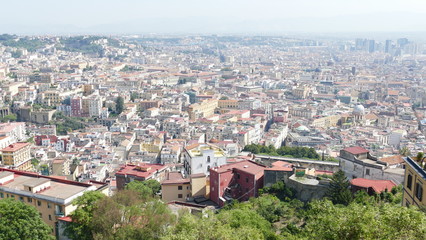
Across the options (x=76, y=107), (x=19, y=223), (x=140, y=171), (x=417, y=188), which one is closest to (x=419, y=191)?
(x=417, y=188)

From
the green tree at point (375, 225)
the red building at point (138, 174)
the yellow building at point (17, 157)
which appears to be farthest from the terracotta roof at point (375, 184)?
the yellow building at point (17, 157)

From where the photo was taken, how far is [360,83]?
74.9 meters

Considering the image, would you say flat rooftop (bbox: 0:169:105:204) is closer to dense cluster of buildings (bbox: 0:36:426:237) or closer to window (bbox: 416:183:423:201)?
dense cluster of buildings (bbox: 0:36:426:237)

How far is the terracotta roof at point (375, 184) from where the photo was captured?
15.1 m

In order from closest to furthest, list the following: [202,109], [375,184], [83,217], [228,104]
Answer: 1. [83,217]
2. [375,184]
3. [202,109]
4. [228,104]

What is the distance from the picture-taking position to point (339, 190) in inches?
595

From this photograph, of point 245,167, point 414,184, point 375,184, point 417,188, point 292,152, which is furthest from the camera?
point 292,152

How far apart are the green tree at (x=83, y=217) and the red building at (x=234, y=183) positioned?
21.0 ft

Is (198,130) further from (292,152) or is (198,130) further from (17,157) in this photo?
(17,157)

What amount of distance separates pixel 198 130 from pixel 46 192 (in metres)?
24.3

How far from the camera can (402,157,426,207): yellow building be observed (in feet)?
33.1

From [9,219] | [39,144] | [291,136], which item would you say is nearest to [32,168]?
[39,144]

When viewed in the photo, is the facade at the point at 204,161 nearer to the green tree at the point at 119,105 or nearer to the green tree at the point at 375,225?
the green tree at the point at 375,225

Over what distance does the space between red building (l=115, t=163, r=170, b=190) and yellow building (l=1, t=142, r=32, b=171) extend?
7.91 metres
